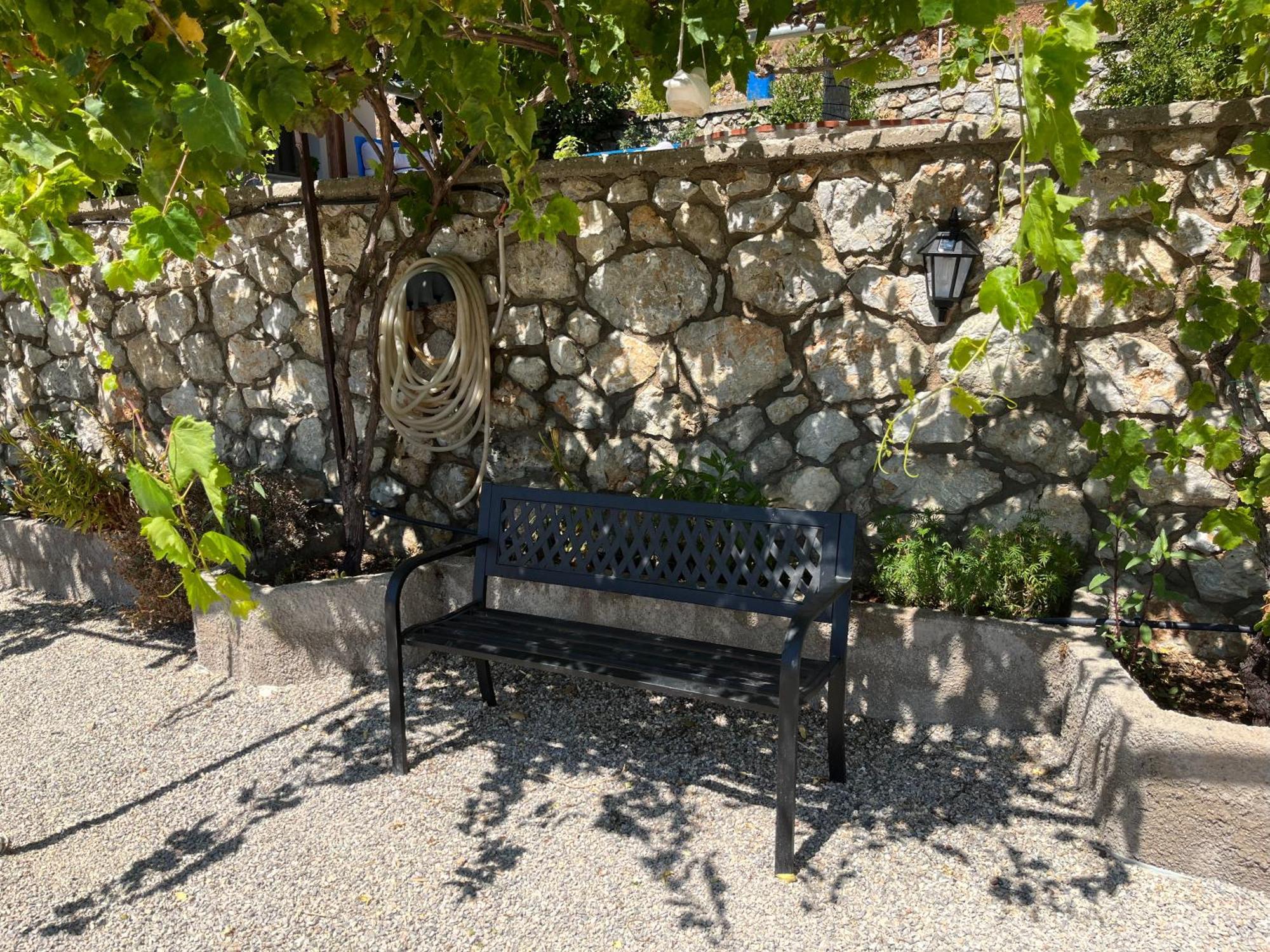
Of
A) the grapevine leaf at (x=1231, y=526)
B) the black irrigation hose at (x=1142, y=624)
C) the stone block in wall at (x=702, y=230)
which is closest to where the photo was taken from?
the grapevine leaf at (x=1231, y=526)

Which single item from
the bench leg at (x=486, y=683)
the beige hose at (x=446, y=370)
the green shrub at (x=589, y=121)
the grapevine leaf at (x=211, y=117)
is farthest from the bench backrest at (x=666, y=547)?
the green shrub at (x=589, y=121)

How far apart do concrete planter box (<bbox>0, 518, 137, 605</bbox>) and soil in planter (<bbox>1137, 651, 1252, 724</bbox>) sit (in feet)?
13.4

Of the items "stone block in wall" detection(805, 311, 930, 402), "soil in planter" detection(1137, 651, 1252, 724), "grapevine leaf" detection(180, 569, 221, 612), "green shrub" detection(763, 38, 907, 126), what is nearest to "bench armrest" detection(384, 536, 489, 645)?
"grapevine leaf" detection(180, 569, 221, 612)

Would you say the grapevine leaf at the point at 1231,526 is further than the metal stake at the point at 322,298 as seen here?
No

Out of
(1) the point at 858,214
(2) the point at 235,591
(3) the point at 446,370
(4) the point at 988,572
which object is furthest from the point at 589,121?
(2) the point at 235,591

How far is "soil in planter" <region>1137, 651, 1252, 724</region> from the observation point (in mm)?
2721

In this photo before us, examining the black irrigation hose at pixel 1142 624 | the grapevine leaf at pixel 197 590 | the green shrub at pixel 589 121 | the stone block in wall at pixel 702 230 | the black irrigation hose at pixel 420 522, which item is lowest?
the black irrigation hose at pixel 1142 624

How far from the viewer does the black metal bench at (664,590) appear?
8.53 ft

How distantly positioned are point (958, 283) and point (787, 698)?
1450 mm

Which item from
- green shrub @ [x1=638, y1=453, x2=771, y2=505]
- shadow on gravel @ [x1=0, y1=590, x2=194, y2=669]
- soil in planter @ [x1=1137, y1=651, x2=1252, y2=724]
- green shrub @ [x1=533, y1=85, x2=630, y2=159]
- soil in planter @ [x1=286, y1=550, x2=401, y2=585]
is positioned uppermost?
green shrub @ [x1=533, y1=85, x2=630, y2=159]

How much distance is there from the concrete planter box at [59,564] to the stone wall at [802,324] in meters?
1.10

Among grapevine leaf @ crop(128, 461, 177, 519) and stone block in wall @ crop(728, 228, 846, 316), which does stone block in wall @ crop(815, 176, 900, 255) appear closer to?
stone block in wall @ crop(728, 228, 846, 316)

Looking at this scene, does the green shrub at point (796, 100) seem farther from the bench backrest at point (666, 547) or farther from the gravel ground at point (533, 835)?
the gravel ground at point (533, 835)

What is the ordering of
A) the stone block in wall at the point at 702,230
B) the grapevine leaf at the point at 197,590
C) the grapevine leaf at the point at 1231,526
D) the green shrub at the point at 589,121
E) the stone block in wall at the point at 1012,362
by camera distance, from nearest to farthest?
1. the grapevine leaf at the point at 197,590
2. the grapevine leaf at the point at 1231,526
3. the stone block in wall at the point at 1012,362
4. the stone block in wall at the point at 702,230
5. the green shrub at the point at 589,121
